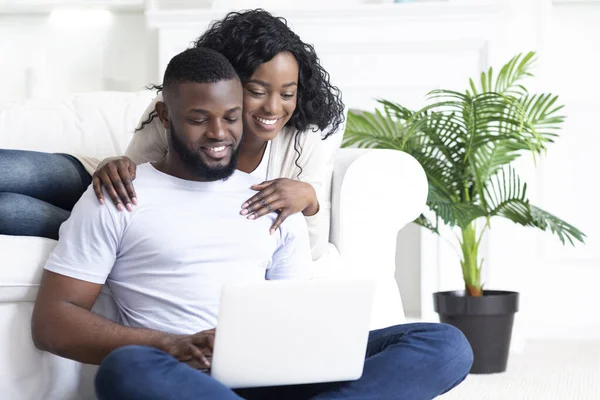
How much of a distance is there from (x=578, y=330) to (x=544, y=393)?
1161mm

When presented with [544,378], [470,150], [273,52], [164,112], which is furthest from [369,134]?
[164,112]

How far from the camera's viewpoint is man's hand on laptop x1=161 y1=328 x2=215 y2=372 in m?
1.35

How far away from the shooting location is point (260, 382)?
1.33 metres

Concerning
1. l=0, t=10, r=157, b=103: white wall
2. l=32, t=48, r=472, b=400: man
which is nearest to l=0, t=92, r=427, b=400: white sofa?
l=32, t=48, r=472, b=400: man

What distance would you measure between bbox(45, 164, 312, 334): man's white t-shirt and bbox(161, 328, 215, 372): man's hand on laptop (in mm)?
116

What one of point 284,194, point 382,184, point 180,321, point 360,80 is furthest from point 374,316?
point 360,80

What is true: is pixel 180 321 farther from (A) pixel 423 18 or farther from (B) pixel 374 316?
(A) pixel 423 18

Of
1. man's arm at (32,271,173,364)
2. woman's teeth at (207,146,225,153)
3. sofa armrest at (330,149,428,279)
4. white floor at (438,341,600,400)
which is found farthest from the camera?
white floor at (438,341,600,400)

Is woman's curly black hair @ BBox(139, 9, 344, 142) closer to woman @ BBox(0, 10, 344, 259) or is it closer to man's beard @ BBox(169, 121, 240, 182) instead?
woman @ BBox(0, 10, 344, 259)

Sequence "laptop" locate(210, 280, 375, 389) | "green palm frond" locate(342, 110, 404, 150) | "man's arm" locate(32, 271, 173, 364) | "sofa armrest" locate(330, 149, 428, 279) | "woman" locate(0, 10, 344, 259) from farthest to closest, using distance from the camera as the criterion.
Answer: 1. "green palm frond" locate(342, 110, 404, 150)
2. "sofa armrest" locate(330, 149, 428, 279)
3. "woman" locate(0, 10, 344, 259)
4. "man's arm" locate(32, 271, 173, 364)
5. "laptop" locate(210, 280, 375, 389)

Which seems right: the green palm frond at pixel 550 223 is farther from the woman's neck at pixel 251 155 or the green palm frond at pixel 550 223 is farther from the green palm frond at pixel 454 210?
the woman's neck at pixel 251 155

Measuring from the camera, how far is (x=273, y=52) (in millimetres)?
1835

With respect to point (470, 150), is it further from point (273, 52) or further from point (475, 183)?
point (273, 52)

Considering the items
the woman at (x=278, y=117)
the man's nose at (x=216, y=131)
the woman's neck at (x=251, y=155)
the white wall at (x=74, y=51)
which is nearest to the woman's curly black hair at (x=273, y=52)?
the woman at (x=278, y=117)
